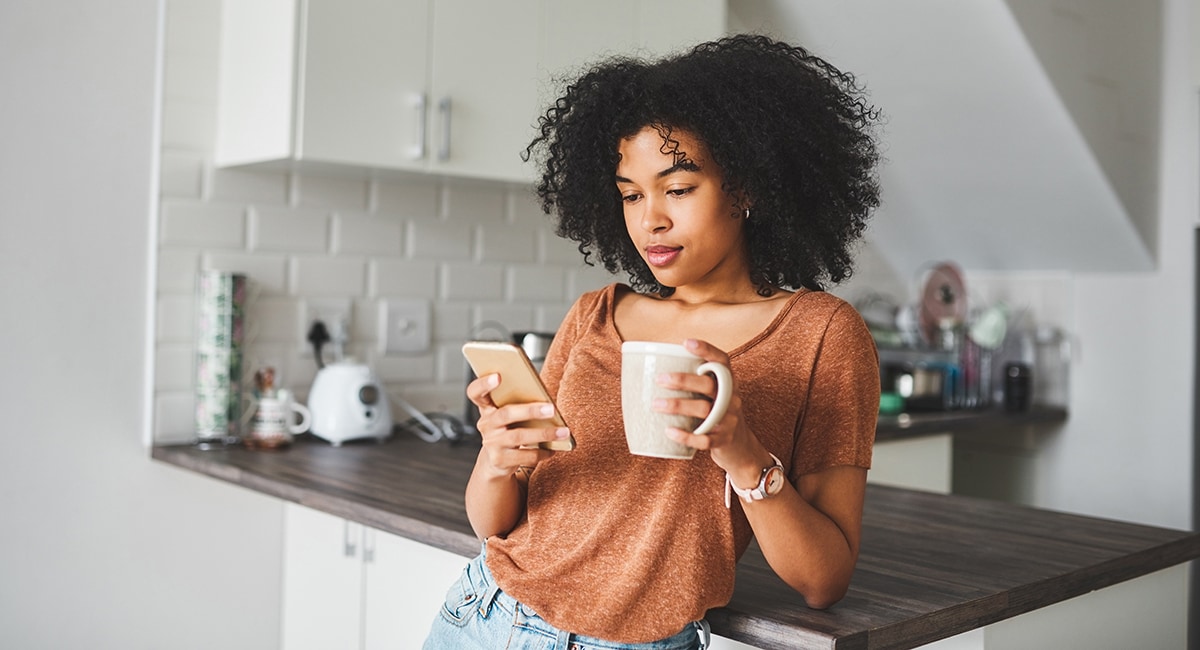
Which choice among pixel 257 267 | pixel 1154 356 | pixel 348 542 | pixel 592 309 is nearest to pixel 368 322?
pixel 257 267

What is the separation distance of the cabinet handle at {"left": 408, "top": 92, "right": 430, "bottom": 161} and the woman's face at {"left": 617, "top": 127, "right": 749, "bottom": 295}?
122 centimetres

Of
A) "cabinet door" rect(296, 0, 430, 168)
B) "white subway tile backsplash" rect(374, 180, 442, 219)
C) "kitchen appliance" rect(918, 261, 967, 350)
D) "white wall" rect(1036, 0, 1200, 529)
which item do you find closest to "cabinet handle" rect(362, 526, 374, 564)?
"cabinet door" rect(296, 0, 430, 168)

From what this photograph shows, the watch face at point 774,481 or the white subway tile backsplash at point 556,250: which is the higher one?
the white subway tile backsplash at point 556,250

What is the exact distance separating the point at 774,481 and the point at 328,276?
176cm

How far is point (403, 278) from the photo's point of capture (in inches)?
107

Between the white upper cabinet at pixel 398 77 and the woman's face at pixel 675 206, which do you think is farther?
the white upper cabinet at pixel 398 77

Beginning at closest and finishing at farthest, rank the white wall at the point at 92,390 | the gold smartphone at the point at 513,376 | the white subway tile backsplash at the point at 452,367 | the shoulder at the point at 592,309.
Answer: the gold smartphone at the point at 513,376
the shoulder at the point at 592,309
the white wall at the point at 92,390
the white subway tile backsplash at the point at 452,367

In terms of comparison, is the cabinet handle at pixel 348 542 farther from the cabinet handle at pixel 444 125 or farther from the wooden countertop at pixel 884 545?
the cabinet handle at pixel 444 125

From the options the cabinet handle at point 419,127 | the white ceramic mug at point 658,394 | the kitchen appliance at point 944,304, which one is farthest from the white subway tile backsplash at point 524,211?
the white ceramic mug at point 658,394

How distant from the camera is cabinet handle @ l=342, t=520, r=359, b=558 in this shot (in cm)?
201

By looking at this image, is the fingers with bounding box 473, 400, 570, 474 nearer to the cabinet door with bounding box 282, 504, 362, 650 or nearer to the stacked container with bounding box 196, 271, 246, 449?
the cabinet door with bounding box 282, 504, 362, 650

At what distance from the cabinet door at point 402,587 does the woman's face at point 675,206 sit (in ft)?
2.41

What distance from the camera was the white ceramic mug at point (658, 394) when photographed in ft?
3.23

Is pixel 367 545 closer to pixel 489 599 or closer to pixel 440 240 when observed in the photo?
pixel 489 599
